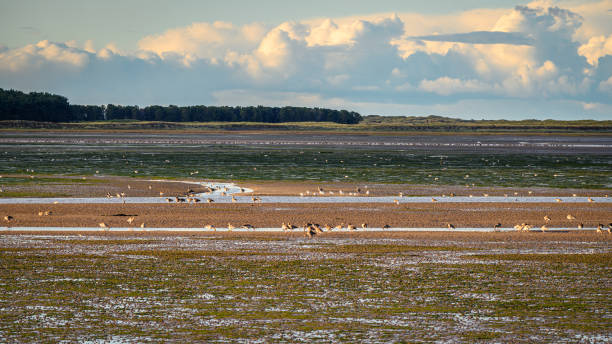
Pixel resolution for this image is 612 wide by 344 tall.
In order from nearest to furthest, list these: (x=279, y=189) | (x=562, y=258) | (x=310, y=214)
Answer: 1. (x=562, y=258)
2. (x=310, y=214)
3. (x=279, y=189)

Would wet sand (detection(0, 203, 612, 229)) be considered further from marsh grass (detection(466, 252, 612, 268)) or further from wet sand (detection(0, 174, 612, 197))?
marsh grass (detection(466, 252, 612, 268))

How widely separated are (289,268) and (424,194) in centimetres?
2102

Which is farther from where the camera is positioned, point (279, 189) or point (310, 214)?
point (279, 189)

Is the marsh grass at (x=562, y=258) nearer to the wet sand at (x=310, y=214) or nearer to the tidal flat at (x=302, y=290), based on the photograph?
the tidal flat at (x=302, y=290)

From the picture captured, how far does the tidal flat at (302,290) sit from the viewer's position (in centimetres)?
1195

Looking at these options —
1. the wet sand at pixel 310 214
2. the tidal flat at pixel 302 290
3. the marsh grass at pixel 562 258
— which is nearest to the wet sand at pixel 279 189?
the wet sand at pixel 310 214

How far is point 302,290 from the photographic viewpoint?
15008 mm

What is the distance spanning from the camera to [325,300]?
46.4 feet

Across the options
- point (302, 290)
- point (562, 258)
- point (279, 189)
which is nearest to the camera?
point (302, 290)

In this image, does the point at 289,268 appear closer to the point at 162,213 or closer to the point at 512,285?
the point at 512,285

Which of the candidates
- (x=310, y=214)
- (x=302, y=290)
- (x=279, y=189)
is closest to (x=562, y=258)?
(x=302, y=290)

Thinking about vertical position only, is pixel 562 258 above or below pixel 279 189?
above

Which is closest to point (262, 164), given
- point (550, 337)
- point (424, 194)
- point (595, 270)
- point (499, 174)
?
point (499, 174)

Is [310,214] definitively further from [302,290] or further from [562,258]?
[302,290]
